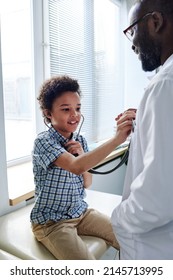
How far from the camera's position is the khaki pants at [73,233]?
0.98 meters

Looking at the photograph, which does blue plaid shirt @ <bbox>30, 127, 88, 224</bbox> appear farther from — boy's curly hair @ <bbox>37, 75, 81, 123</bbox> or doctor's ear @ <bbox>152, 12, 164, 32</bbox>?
doctor's ear @ <bbox>152, 12, 164, 32</bbox>

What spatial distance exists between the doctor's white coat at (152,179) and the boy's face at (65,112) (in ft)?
1.49

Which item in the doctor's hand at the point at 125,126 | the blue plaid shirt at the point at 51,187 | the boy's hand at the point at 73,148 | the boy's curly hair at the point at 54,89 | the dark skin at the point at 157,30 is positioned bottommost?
the blue plaid shirt at the point at 51,187

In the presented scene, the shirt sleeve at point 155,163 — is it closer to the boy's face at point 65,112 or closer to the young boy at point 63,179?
the young boy at point 63,179

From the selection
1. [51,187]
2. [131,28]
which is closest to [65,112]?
[51,187]

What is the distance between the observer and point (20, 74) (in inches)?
68.0

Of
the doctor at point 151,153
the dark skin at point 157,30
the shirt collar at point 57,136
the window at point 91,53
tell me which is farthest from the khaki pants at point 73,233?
the window at point 91,53

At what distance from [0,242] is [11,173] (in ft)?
1.99

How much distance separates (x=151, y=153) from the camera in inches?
23.7

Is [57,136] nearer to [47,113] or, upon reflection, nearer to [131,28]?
[47,113]

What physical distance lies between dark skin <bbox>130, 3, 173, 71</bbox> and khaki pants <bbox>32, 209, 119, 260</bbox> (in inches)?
29.9

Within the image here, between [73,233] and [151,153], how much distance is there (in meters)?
0.62

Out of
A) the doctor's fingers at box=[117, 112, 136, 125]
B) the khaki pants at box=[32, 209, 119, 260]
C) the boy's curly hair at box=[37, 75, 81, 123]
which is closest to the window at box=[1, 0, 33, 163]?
the boy's curly hair at box=[37, 75, 81, 123]

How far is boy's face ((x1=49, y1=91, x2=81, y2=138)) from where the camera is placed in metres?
1.13
